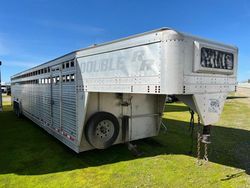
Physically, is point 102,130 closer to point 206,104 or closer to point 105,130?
point 105,130

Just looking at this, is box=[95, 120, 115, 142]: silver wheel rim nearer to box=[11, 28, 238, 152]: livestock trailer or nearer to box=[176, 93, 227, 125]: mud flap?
box=[11, 28, 238, 152]: livestock trailer

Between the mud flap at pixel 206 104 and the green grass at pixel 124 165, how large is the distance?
4.44 ft

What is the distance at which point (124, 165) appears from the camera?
4430 mm

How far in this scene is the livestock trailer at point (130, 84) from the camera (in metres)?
2.78

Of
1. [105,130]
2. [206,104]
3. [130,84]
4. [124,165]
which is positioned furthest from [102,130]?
[206,104]

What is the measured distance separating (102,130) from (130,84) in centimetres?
183

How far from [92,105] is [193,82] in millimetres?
2473

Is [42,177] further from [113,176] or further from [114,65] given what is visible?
[114,65]

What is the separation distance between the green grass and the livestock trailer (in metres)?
0.45

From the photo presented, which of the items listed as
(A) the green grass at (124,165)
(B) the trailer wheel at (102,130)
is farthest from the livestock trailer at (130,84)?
(A) the green grass at (124,165)

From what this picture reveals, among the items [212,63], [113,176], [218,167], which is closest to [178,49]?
[212,63]

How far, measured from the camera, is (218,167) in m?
4.31

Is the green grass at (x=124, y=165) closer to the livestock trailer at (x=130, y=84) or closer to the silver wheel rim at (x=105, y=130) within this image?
the livestock trailer at (x=130, y=84)

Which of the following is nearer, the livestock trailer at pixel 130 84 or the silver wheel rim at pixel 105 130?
the livestock trailer at pixel 130 84
